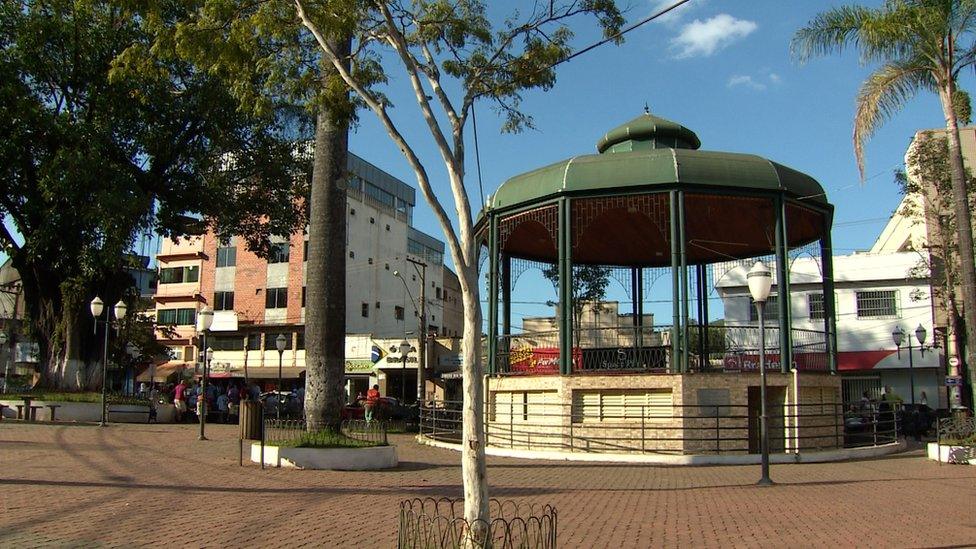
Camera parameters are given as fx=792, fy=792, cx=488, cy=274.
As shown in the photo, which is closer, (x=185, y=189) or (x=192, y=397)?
(x=185, y=189)

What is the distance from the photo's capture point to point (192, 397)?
1294 inches

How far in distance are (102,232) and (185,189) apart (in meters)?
3.41

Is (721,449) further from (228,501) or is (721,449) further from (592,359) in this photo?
(228,501)

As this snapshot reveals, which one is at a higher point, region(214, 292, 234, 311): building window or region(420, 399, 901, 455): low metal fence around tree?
region(214, 292, 234, 311): building window

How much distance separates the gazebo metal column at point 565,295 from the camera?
17688 millimetres

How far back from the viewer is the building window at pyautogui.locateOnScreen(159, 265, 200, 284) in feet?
195

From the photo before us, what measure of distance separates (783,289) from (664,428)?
4.51m

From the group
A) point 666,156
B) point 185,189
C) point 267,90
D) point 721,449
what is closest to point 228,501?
point 267,90

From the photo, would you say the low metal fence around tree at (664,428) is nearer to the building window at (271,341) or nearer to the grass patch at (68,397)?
the grass patch at (68,397)

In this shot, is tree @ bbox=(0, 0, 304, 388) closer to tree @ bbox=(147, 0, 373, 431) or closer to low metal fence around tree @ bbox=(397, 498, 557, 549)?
tree @ bbox=(147, 0, 373, 431)

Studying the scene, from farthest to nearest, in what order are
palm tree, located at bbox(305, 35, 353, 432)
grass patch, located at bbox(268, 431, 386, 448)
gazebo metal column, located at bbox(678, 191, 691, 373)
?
gazebo metal column, located at bbox(678, 191, 691, 373), palm tree, located at bbox(305, 35, 353, 432), grass patch, located at bbox(268, 431, 386, 448)

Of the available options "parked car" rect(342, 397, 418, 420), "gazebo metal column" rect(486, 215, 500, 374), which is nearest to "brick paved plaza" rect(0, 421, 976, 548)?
"gazebo metal column" rect(486, 215, 500, 374)

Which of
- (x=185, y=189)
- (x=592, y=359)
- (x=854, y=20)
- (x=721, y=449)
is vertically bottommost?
(x=721, y=449)

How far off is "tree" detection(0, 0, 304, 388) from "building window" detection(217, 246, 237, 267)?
97.5ft
